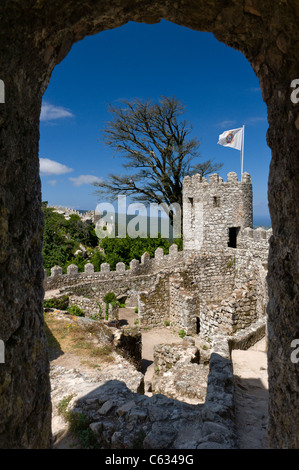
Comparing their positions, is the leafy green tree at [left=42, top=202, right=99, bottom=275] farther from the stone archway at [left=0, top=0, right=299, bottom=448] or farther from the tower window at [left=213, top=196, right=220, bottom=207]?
the stone archway at [left=0, top=0, right=299, bottom=448]

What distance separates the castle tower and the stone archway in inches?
431

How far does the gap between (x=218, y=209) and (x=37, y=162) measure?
11.5 m

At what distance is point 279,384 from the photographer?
1.78m

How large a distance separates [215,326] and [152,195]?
498 inches

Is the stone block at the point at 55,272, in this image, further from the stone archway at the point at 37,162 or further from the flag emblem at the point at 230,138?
the stone archway at the point at 37,162

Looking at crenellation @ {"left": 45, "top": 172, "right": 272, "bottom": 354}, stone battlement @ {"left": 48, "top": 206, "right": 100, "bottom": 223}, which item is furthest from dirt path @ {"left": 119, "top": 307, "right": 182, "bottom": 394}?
stone battlement @ {"left": 48, "top": 206, "right": 100, "bottom": 223}

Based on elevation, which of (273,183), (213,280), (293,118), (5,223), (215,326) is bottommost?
(215,326)

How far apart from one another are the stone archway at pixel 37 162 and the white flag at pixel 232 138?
492 inches

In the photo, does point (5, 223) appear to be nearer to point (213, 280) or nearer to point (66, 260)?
point (213, 280)

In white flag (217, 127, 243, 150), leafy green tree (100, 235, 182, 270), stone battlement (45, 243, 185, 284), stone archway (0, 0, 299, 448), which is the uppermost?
white flag (217, 127, 243, 150)

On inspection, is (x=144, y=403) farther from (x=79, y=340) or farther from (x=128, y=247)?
(x=128, y=247)

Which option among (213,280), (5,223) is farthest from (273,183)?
(213,280)

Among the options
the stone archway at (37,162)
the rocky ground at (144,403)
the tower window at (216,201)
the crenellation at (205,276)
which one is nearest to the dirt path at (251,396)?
the rocky ground at (144,403)

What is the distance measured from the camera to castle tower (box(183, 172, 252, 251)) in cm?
1238
